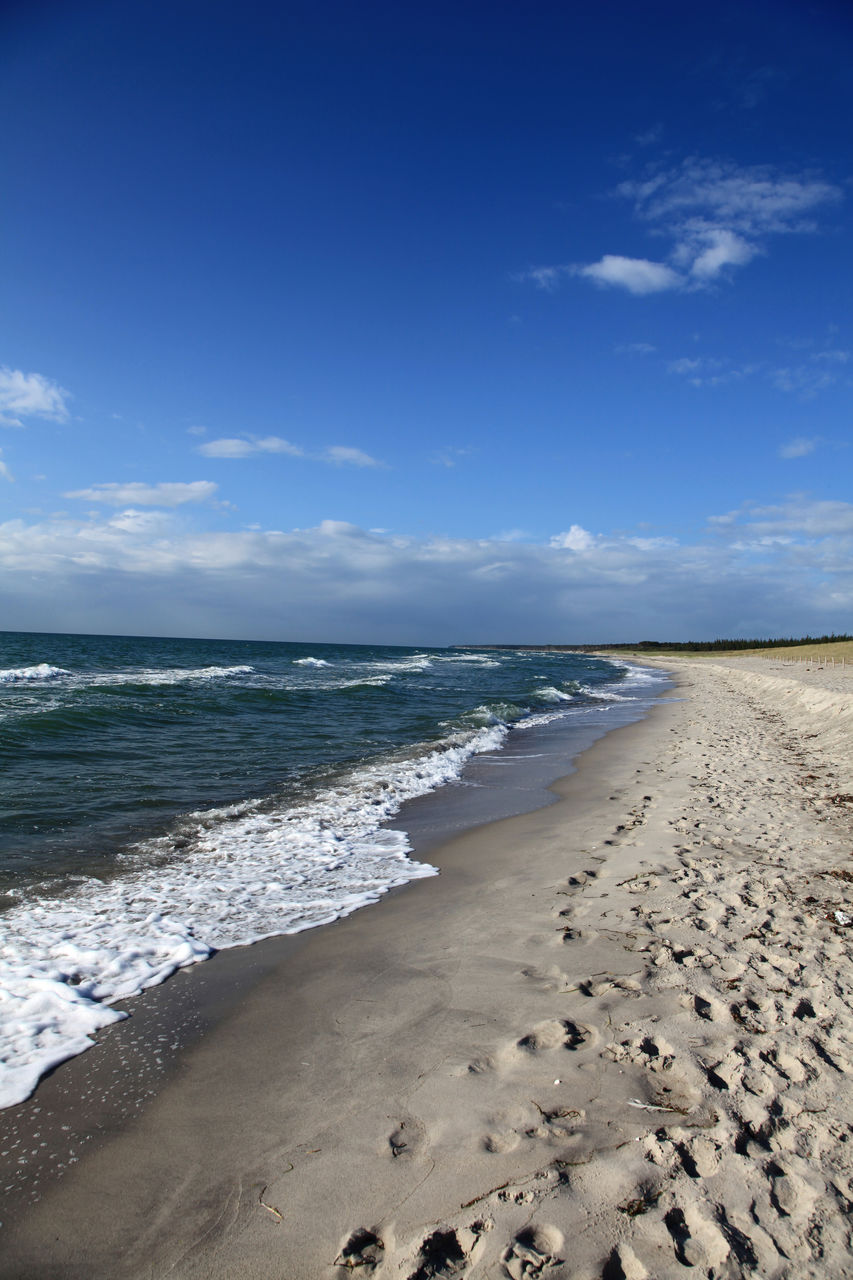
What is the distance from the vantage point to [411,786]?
11289 mm

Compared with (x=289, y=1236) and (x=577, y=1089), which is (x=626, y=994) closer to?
(x=577, y=1089)

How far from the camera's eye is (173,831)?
27.0 ft

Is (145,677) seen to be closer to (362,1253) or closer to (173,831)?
(173,831)

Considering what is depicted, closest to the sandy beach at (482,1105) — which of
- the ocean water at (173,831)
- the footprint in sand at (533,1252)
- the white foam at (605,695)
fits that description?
Answer: the footprint in sand at (533,1252)

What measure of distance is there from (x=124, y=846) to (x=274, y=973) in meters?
3.75

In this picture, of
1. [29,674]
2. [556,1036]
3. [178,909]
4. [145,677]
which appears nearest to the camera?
[556,1036]

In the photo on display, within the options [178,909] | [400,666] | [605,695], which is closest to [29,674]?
[178,909]

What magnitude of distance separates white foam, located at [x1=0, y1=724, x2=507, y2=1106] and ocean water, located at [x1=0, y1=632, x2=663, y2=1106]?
0.06ft

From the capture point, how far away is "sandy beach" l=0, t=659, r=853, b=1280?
8.09ft

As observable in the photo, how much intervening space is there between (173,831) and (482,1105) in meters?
6.23

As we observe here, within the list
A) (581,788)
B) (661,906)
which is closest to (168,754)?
(581,788)

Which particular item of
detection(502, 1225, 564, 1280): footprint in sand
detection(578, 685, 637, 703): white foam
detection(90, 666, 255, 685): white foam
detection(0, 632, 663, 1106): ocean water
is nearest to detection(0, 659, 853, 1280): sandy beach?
detection(502, 1225, 564, 1280): footprint in sand

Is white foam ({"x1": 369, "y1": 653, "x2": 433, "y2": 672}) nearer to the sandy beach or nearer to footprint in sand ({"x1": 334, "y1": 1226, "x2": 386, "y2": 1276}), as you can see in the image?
the sandy beach

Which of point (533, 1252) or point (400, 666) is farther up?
point (533, 1252)
